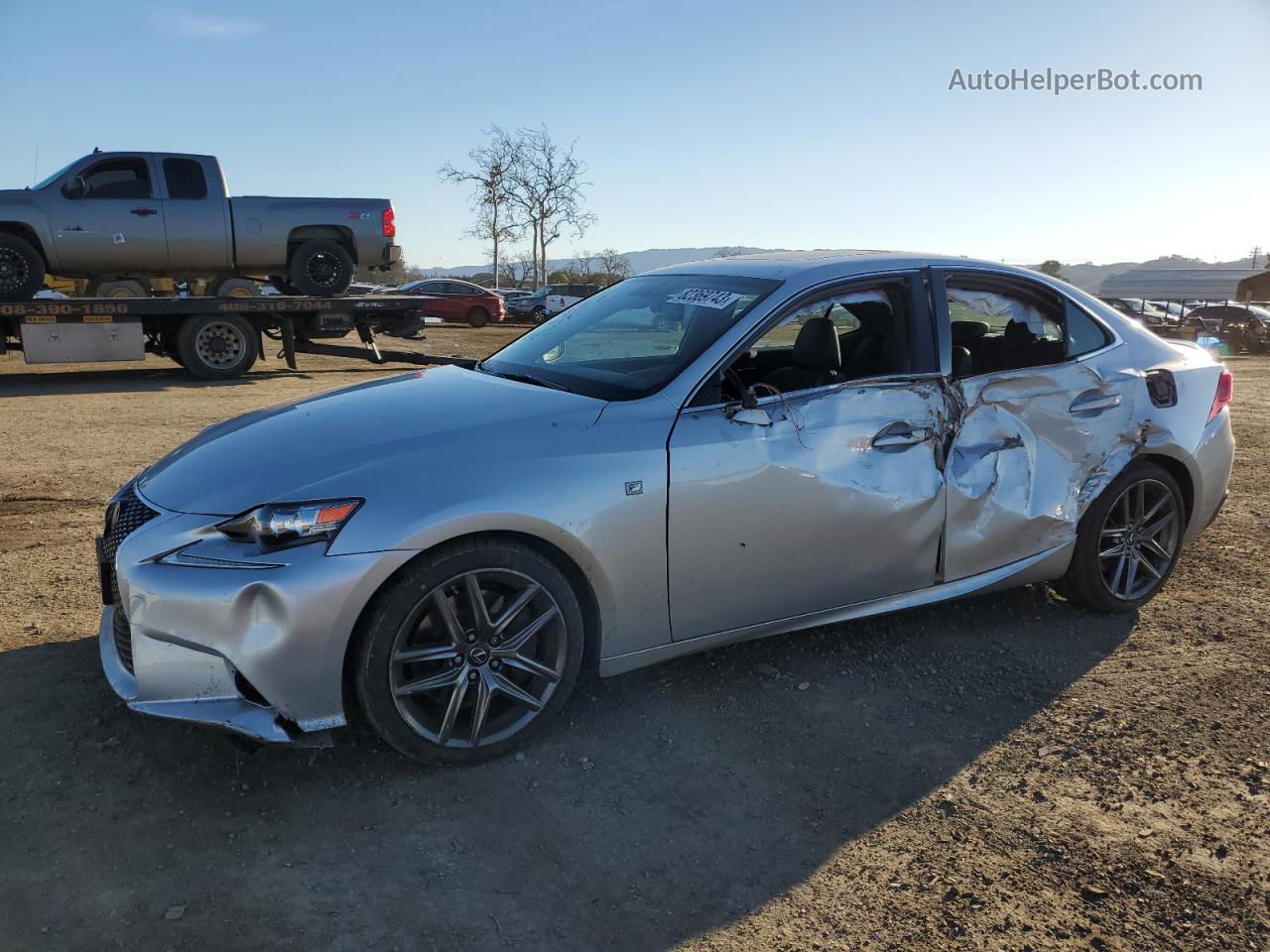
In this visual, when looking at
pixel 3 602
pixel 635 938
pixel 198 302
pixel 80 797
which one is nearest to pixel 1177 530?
pixel 635 938

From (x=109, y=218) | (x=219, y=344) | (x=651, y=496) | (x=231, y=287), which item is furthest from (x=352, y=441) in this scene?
(x=231, y=287)

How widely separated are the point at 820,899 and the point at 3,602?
3.83m

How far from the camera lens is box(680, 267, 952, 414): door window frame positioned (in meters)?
3.48

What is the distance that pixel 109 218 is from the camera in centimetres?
1323

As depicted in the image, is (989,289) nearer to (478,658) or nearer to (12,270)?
(478,658)

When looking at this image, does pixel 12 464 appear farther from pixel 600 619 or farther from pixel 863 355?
pixel 863 355

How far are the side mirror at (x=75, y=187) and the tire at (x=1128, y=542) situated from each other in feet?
44.2

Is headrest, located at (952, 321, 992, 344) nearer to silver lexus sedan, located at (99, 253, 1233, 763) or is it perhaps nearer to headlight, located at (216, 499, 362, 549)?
silver lexus sedan, located at (99, 253, 1233, 763)

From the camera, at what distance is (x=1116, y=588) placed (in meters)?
4.45

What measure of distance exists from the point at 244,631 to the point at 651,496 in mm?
1309

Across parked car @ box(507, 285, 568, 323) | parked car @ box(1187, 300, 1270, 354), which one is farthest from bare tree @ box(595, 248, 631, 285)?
parked car @ box(1187, 300, 1270, 354)

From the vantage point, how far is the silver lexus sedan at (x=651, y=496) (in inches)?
111

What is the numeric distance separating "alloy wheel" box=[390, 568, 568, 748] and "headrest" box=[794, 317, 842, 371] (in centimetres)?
153

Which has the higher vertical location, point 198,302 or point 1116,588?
point 198,302
